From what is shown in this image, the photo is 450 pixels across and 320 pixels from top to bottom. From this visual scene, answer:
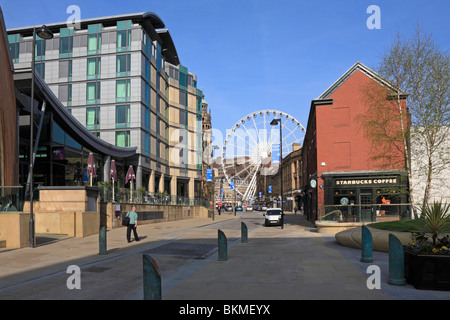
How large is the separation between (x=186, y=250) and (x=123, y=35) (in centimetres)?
3828

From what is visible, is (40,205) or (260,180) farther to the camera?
(260,180)

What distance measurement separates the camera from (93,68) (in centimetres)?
4838

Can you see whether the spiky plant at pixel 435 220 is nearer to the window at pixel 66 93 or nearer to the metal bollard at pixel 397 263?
the metal bollard at pixel 397 263

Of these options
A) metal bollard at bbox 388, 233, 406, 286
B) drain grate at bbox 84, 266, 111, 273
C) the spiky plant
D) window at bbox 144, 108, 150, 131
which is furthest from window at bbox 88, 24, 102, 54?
metal bollard at bbox 388, 233, 406, 286

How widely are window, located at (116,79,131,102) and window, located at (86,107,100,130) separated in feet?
10.7

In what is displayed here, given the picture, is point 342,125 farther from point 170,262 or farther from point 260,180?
point 260,180

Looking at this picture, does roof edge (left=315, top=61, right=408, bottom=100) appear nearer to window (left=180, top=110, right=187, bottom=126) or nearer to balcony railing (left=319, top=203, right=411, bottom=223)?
balcony railing (left=319, top=203, right=411, bottom=223)

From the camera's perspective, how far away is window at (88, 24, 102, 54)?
4838cm

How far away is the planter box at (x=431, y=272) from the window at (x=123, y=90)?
140 ft

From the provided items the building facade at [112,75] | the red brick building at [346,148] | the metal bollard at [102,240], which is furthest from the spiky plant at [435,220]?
the building facade at [112,75]

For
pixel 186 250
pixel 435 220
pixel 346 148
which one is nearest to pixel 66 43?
pixel 346 148

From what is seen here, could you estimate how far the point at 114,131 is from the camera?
47.6 metres
